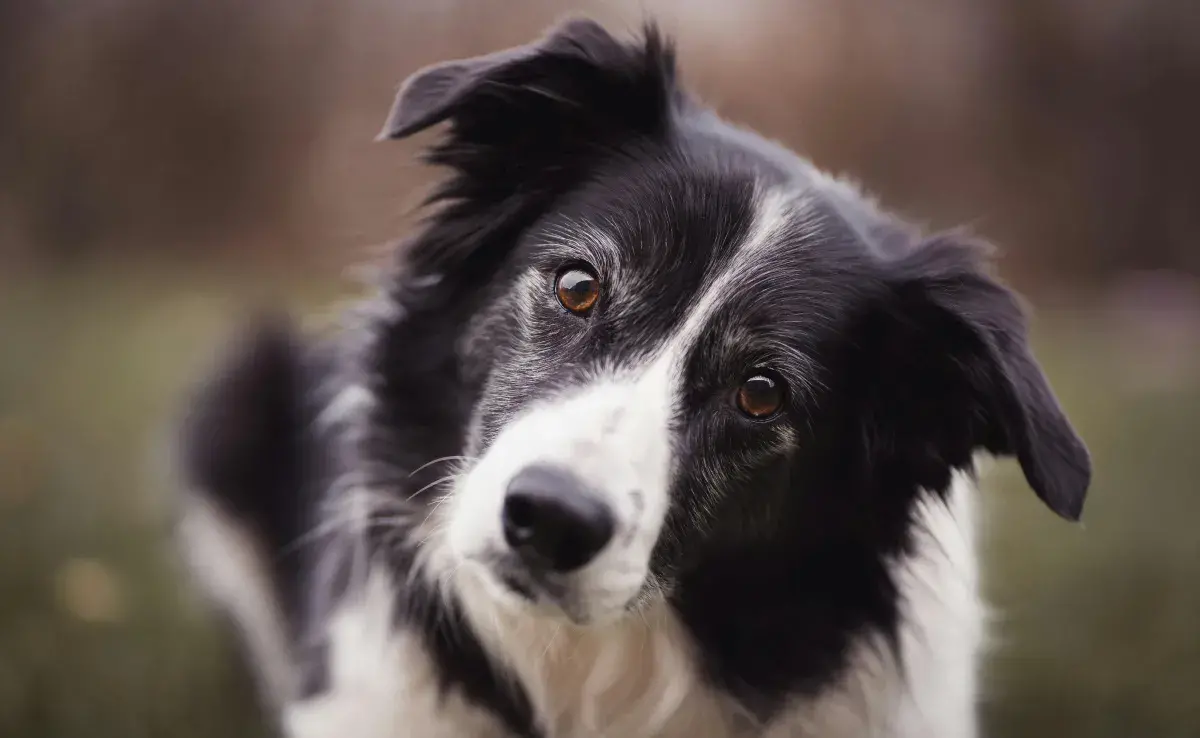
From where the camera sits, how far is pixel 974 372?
1.57 meters

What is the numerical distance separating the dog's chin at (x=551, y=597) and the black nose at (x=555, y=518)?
0.16 ft

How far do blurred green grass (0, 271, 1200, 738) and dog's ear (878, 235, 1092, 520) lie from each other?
1.08 meters

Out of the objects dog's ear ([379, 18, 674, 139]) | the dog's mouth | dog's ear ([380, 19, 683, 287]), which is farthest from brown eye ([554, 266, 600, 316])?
the dog's mouth

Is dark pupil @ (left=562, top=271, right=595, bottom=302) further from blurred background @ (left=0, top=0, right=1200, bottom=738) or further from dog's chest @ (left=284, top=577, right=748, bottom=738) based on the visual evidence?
blurred background @ (left=0, top=0, right=1200, bottom=738)

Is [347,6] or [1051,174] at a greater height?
[1051,174]

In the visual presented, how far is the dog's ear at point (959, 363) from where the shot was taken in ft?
4.91

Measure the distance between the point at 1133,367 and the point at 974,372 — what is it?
2.75 meters

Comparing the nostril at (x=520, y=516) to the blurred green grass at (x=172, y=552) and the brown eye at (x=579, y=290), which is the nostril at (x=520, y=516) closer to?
the brown eye at (x=579, y=290)

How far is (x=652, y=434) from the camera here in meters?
1.44

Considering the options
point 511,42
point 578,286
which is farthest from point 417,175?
point 578,286

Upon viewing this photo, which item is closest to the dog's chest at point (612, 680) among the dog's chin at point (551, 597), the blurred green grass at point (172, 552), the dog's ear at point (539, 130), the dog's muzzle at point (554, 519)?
the dog's chin at point (551, 597)

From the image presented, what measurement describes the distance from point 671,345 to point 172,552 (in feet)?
6.47

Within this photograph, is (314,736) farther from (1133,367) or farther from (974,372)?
(1133,367)

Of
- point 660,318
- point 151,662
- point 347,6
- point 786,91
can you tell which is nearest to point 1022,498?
point 786,91
